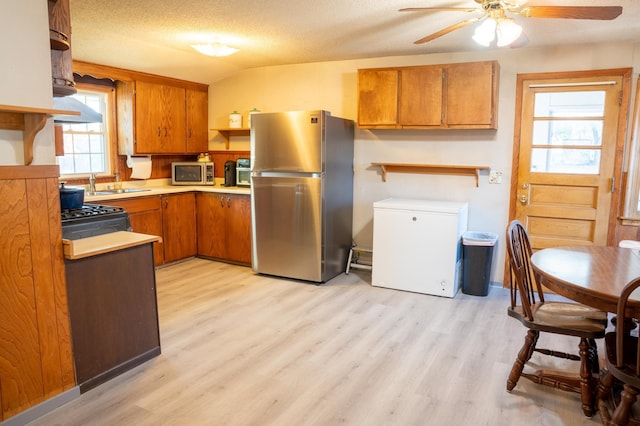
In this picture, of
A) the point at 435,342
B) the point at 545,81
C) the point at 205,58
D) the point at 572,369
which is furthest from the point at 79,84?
the point at 572,369

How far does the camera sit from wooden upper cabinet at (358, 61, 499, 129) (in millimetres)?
3939

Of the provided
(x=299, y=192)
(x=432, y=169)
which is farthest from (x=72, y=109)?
(x=432, y=169)

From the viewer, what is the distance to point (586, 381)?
7.39 ft

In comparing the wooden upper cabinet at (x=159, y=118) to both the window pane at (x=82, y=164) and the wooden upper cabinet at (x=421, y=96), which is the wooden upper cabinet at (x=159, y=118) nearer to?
the window pane at (x=82, y=164)

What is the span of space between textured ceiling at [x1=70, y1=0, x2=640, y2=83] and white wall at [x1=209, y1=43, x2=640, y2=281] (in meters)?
0.14

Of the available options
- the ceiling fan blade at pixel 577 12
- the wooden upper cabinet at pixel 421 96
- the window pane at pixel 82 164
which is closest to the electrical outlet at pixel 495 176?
the wooden upper cabinet at pixel 421 96

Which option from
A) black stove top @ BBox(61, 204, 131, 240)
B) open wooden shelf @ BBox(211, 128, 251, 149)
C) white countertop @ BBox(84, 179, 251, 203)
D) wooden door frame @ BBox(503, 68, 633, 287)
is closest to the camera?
black stove top @ BBox(61, 204, 131, 240)

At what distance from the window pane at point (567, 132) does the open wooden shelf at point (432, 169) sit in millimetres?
542

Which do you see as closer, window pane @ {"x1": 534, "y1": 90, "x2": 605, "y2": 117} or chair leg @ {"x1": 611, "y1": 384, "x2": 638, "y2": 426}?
chair leg @ {"x1": 611, "y1": 384, "x2": 638, "y2": 426}

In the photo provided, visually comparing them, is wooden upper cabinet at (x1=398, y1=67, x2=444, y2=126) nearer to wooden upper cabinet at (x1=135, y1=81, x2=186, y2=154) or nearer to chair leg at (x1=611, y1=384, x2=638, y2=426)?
wooden upper cabinet at (x1=135, y1=81, x2=186, y2=154)

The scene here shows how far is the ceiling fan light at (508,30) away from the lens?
8.22 feet

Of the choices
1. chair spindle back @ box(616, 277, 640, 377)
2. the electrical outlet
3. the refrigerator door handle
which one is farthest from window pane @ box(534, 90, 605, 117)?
chair spindle back @ box(616, 277, 640, 377)

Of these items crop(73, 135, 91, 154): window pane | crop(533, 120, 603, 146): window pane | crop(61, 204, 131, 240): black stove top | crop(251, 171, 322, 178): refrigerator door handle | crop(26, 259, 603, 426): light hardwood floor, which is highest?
crop(533, 120, 603, 146): window pane

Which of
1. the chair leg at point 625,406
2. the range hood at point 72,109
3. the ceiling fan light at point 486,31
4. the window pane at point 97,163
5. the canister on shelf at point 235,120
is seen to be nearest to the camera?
the chair leg at point 625,406
